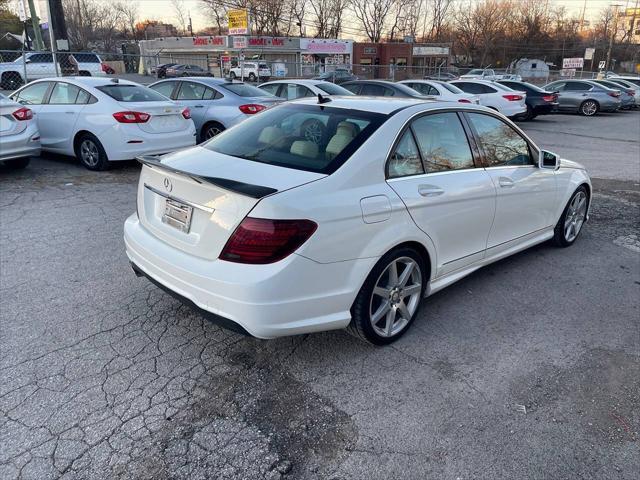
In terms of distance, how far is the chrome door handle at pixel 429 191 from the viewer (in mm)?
3367

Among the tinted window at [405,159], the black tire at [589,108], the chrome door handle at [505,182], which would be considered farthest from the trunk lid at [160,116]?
the black tire at [589,108]

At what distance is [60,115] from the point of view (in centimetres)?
839

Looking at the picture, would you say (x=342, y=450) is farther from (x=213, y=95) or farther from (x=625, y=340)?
(x=213, y=95)

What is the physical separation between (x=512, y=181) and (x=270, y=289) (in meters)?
2.58

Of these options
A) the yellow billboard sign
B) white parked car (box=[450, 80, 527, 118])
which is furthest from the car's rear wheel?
the yellow billboard sign

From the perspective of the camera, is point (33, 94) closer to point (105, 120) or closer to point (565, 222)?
point (105, 120)

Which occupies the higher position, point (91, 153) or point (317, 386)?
point (91, 153)

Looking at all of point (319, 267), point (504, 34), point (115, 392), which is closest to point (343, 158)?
point (319, 267)

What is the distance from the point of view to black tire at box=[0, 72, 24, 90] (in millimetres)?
21016

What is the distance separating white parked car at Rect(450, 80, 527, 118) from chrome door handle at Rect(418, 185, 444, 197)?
15.3m

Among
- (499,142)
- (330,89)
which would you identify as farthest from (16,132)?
(330,89)

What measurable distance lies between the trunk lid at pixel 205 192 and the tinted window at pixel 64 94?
19.6ft

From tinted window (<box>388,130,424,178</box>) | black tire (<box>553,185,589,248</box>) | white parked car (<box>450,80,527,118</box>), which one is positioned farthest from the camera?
white parked car (<box>450,80,527,118</box>)

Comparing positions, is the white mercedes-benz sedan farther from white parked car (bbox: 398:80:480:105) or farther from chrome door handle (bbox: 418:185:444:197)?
white parked car (bbox: 398:80:480:105)
